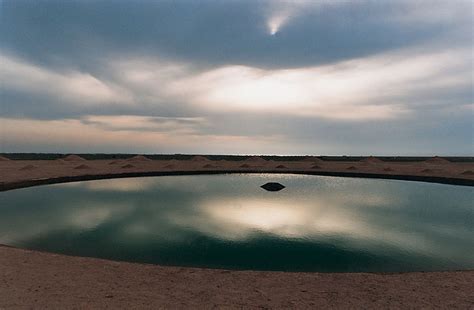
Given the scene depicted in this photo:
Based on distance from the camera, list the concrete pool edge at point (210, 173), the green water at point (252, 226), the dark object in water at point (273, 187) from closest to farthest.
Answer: the green water at point (252, 226) → the concrete pool edge at point (210, 173) → the dark object in water at point (273, 187)

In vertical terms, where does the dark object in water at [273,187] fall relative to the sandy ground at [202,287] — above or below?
above

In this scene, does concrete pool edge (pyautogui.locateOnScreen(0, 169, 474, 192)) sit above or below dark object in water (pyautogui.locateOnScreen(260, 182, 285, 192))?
above

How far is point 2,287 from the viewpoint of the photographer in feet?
26.4

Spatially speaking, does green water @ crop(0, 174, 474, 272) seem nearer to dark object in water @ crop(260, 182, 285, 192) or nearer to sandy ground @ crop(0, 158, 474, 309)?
dark object in water @ crop(260, 182, 285, 192)

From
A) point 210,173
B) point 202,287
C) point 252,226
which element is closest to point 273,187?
point 252,226

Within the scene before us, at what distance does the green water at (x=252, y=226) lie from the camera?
12.5 metres

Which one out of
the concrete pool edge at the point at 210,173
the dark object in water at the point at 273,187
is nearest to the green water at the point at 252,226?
the concrete pool edge at the point at 210,173

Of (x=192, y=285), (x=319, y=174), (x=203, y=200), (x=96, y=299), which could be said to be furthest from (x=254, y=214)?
(x=319, y=174)

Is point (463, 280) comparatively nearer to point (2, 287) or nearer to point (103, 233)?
point (2, 287)

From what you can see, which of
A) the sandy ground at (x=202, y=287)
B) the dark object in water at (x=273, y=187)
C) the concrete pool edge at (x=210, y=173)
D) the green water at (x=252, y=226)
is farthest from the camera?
the dark object in water at (x=273, y=187)

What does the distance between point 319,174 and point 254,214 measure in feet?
88.6

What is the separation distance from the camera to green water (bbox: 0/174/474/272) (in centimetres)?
1250

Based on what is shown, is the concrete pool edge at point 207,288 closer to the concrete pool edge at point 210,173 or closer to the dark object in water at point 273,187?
the dark object in water at point 273,187

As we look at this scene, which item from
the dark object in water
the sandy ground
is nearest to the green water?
the dark object in water
